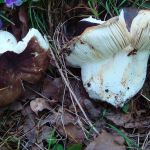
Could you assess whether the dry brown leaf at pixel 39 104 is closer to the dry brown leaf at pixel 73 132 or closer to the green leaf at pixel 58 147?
the dry brown leaf at pixel 73 132

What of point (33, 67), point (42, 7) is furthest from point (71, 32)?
point (33, 67)

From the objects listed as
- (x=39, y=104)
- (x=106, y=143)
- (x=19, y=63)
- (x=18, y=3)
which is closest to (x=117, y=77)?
(x=106, y=143)

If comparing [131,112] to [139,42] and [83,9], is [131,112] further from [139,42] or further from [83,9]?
[83,9]

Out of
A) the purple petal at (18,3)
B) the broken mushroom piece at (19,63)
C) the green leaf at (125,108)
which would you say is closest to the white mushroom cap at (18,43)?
the broken mushroom piece at (19,63)

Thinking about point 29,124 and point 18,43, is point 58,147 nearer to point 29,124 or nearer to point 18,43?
point 29,124

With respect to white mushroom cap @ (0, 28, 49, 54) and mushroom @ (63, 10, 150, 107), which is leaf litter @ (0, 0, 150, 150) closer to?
mushroom @ (63, 10, 150, 107)

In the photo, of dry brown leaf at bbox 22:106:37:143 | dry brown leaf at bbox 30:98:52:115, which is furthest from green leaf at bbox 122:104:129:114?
dry brown leaf at bbox 22:106:37:143
